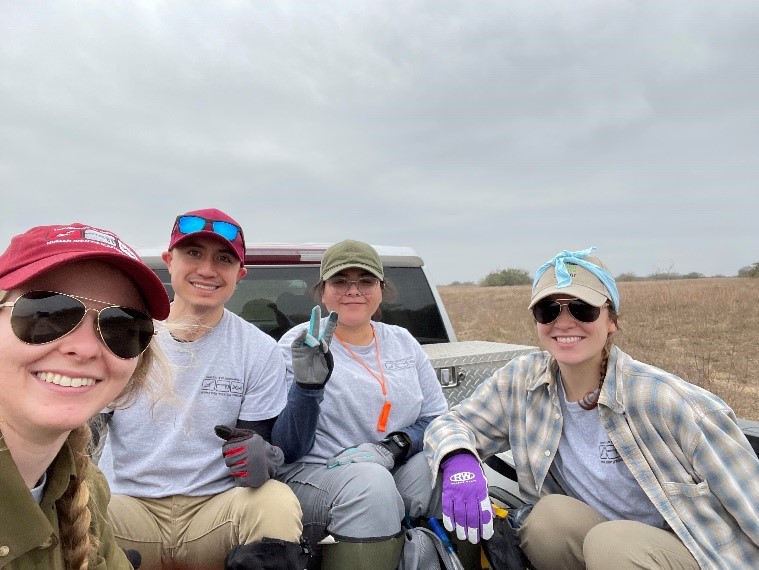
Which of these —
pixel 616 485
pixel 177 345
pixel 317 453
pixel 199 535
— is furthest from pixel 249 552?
pixel 616 485

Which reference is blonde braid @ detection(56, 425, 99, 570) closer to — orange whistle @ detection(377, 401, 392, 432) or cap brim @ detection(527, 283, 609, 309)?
orange whistle @ detection(377, 401, 392, 432)

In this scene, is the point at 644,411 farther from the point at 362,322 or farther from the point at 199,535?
the point at 199,535

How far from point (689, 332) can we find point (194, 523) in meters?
11.7

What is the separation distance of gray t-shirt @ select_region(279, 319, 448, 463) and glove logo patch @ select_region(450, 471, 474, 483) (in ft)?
1.74

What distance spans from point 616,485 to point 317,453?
123cm

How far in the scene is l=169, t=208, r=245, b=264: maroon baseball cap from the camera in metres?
2.30

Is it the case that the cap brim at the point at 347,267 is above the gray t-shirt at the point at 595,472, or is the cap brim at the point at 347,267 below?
above

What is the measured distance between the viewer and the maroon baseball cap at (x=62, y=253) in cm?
116

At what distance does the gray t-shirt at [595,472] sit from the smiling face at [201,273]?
4.93 feet

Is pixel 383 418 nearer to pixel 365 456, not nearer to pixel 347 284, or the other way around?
pixel 365 456

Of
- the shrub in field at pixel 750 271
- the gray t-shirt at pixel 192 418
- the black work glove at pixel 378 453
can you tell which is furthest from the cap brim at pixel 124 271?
the shrub in field at pixel 750 271

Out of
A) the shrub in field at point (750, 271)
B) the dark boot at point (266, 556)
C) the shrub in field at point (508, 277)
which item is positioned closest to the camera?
the dark boot at point (266, 556)

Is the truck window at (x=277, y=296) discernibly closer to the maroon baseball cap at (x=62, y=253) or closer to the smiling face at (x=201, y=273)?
the smiling face at (x=201, y=273)

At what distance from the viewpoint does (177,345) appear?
2322 millimetres
